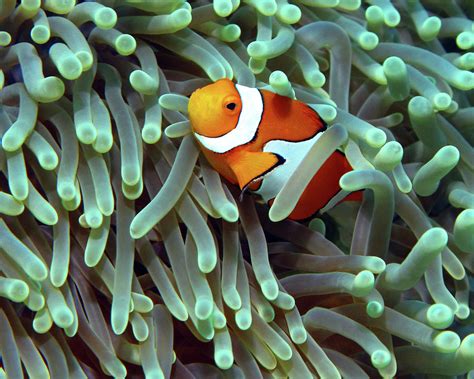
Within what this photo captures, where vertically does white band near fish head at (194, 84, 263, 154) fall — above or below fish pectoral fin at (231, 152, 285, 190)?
above

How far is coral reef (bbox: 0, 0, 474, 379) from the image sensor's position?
3.13 ft

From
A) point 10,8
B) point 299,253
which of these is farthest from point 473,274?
point 10,8

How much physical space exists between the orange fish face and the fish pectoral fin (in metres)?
0.06

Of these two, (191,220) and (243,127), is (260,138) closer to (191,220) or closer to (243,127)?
(243,127)

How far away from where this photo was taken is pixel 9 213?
0.94 m

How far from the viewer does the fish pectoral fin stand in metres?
0.99

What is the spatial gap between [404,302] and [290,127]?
0.35m

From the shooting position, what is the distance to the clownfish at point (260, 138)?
0.99m

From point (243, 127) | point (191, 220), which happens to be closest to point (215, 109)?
point (243, 127)

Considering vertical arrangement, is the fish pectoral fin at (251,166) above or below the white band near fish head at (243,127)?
below

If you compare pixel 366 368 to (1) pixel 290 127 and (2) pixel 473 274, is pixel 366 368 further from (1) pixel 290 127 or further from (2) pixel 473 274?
(1) pixel 290 127

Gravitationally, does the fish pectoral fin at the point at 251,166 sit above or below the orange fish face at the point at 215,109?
below

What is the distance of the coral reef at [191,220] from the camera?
0.95 metres

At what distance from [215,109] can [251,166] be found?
11 centimetres
